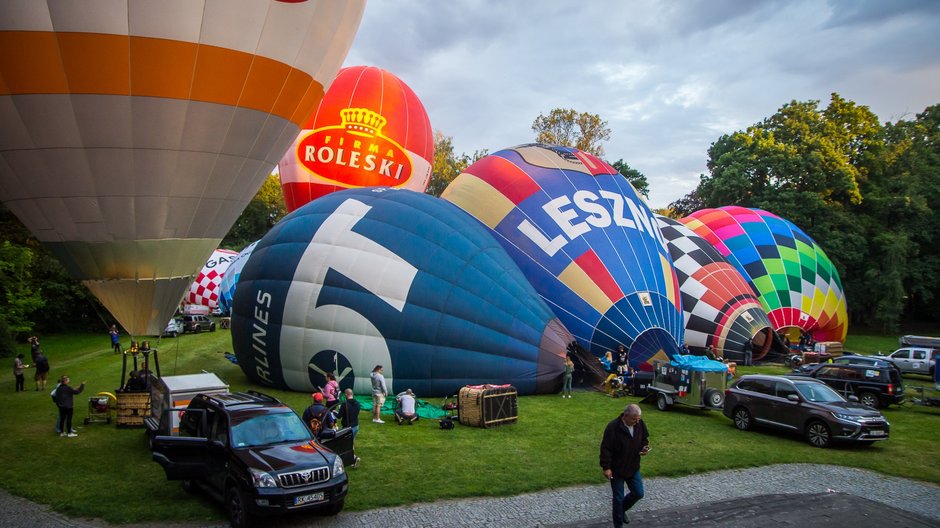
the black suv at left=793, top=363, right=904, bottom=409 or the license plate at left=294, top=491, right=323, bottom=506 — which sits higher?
the black suv at left=793, top=363, right=904, bottom=409

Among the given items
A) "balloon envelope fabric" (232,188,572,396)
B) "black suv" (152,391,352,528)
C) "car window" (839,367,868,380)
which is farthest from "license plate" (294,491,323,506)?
"car window" (839,367,868,380)

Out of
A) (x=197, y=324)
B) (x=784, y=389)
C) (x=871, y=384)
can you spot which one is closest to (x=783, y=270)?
(x=871, y=384)

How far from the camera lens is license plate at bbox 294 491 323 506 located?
21.3ft

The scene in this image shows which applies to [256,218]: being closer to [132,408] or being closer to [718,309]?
[718,309]

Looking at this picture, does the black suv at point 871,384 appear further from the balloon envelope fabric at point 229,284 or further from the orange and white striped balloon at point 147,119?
the balloon envelope fabric at point 229,284

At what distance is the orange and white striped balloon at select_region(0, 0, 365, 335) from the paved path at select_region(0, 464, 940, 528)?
3.75 metres

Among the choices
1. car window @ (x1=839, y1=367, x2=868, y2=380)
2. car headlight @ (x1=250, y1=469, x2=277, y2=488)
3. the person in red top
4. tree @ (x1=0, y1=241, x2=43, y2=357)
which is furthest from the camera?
tree @ (x1=0, y1=241, x2=43, y2=357)

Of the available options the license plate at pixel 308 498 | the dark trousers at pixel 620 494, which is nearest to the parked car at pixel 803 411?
the dark trousers at pixel 620 494

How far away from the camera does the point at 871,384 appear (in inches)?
559

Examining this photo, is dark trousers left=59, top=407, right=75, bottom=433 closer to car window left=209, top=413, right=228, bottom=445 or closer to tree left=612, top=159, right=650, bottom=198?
car window left=209, top=413, right=228, bottom=445

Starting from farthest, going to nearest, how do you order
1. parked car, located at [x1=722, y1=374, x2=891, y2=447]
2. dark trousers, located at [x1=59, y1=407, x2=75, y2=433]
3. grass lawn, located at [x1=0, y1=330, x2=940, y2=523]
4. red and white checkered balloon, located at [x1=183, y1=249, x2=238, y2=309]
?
red and white checkered balloon, located at [x1=183, y1=249, x2=238, y2=309], dark trousers, located at [x1=59, y1=407, x2=75, y2=433], parked car, located at [x1=722, y1=374, x2=891, y2=447], grass lawn, located at [x1=0, y1=330, x2=940, y2=523]

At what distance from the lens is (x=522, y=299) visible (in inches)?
535

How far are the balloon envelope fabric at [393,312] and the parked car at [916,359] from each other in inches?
561

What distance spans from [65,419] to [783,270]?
860 inches
